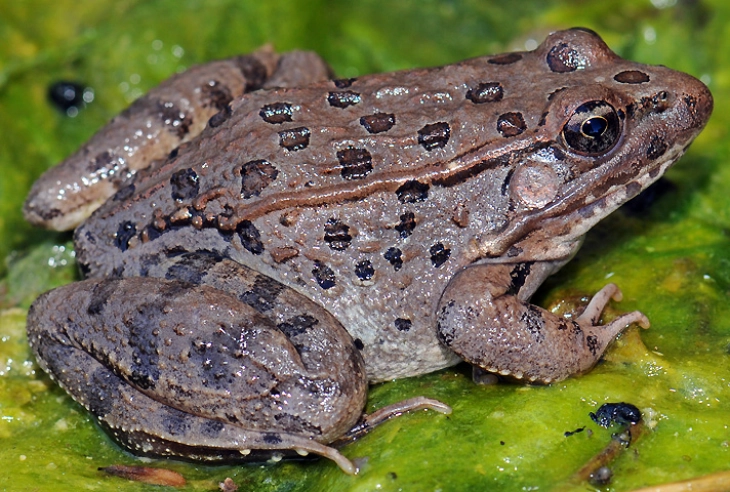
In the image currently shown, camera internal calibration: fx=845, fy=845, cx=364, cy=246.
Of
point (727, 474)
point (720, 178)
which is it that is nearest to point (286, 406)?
point (727, 474)

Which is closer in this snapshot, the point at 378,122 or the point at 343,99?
the point at 378,122

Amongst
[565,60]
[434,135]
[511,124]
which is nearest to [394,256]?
[434,135]

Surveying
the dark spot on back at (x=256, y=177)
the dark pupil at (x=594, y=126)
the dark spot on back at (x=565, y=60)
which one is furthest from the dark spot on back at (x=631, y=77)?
the dark spot on back at (x=256, y=177)

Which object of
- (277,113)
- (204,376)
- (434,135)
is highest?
(277,113)

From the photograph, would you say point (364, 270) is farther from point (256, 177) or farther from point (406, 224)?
point (256, 177)

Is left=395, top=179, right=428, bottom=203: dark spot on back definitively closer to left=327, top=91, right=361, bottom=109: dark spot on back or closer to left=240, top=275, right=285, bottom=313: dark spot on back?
left=327, top=91, right=361, bottom=109: dark spot on back

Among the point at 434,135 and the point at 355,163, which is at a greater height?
the point at 434,135
